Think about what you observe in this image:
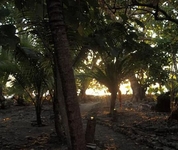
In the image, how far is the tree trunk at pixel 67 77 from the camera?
2.39 m

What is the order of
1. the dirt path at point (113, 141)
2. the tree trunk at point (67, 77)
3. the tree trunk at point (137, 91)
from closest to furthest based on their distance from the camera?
the tree trunk at point (67, 77), the dirt path at point (113, 141), the tree trunk at point (137, 91)

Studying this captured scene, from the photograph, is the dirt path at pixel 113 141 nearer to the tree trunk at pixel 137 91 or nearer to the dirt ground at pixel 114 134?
the dirt ground at pixel 114 134

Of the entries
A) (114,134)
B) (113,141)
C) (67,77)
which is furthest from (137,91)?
(67,77)

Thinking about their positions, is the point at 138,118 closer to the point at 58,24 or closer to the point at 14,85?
the point at 14,85

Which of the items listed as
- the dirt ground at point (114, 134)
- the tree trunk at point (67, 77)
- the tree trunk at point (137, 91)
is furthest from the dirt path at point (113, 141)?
the tree trunk at point (137, 91)

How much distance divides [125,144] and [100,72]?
2551 millimetres

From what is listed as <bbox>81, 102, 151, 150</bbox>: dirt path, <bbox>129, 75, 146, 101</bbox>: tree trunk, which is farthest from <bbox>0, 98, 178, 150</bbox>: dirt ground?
<bbox>129, 75, 146, 101</bbox>: tree trunk

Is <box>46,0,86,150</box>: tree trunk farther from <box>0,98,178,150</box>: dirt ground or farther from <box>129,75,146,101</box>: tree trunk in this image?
<box>129,75,146,101</box>: tree trunk

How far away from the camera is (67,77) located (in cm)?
239

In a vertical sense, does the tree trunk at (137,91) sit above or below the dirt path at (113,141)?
above

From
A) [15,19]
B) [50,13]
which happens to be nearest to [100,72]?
[15,19]

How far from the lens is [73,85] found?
7.91 feet

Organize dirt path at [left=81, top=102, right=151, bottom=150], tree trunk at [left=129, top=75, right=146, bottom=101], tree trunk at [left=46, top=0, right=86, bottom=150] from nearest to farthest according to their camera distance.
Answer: tree trunk at [left=46, top=0, right=86, bottom=150]
dirt path at [left=81, top=102, right=151, bottom=150]
tree trunk at [left=129, top=75, right=146, bottom=101]

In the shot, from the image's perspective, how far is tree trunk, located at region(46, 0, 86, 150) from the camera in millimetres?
2387
